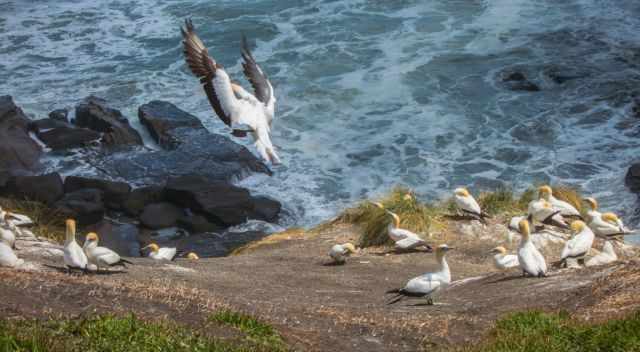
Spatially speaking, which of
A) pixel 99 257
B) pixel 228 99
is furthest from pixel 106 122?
pixel 99 257

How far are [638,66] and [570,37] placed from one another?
3545 millimetres

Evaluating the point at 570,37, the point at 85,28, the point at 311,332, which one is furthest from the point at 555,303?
the point at 85,28

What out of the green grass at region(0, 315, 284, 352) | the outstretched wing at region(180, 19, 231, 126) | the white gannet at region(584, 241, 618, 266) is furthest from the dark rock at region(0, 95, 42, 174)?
the green grass at region(0, 315, 284, 352)

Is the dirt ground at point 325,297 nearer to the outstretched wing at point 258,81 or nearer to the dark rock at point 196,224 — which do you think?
the outstretched wing at point 258,81

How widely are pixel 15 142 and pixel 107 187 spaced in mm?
4365

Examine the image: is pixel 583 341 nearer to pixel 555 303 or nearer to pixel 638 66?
pixel 555 303

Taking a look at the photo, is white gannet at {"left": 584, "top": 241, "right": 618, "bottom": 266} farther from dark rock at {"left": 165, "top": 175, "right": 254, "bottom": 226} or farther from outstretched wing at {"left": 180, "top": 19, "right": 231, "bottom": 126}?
dark rock at {"left": 165, "top": 175, "right": 254, "bottom": 226}

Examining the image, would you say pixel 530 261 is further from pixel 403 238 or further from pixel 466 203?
pixel 466 203

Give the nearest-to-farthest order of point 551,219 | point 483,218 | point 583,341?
point 583,341 → point 551,219 → point 483,218

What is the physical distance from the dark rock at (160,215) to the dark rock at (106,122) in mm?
5127

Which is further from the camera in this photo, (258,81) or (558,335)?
(258,81)

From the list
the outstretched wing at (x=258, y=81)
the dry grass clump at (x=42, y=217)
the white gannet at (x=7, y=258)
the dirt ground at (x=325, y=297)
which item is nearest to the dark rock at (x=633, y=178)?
the dirt ground at (x=325, y=297)

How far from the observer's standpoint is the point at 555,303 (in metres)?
9.61

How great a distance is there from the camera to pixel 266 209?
2261 centimetres
